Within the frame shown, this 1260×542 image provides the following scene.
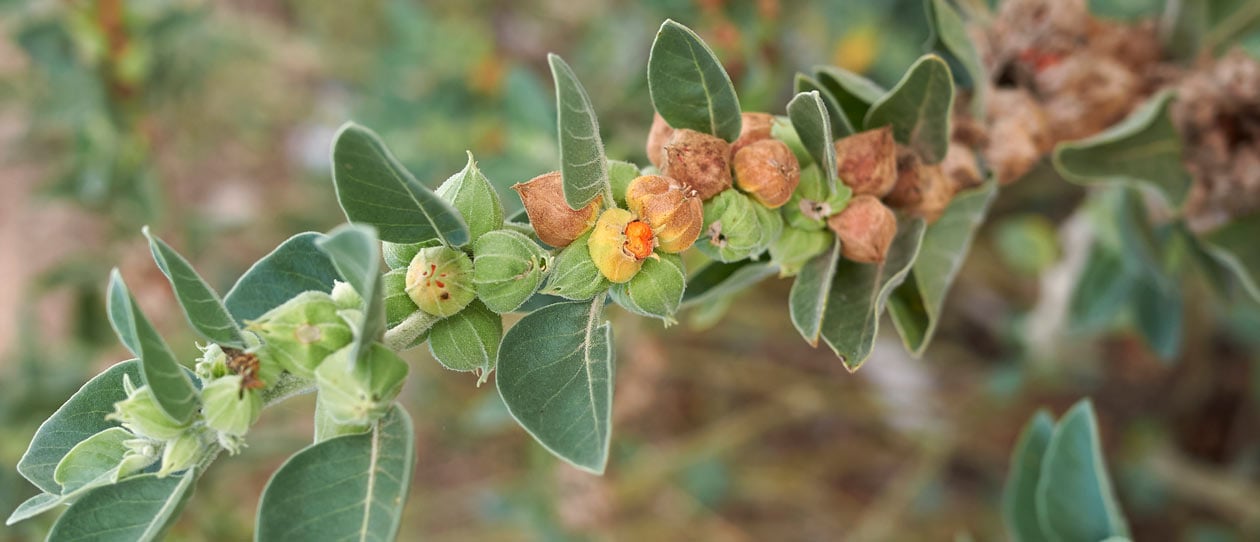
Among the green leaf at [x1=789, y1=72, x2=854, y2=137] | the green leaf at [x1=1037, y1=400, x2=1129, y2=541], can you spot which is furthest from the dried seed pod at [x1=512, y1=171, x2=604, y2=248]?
the green leaf at [x1=1037, y1=400, x2=1129, y2=541]

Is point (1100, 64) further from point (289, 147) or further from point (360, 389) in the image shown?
point (289, 147)

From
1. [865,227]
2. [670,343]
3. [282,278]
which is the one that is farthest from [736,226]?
[670,343]

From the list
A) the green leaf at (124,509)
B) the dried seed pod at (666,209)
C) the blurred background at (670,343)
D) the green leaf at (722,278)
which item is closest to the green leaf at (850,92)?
the green leaf at (722,278)

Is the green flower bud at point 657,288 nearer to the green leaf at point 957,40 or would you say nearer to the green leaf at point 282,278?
the green leaf at point 282,278

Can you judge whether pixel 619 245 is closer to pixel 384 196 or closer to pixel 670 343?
pixel 384 196

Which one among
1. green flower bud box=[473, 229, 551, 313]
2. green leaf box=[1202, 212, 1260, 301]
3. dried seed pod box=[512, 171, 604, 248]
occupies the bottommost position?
green leaf box=[1202, 212, 1260, 301]

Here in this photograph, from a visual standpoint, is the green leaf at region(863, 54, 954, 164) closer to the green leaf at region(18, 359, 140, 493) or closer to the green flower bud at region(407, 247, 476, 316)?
the green flower bud at region(407, 247, 476, 316)

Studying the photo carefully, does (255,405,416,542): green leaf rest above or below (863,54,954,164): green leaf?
below

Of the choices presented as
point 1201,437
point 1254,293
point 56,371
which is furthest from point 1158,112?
point 56,371
